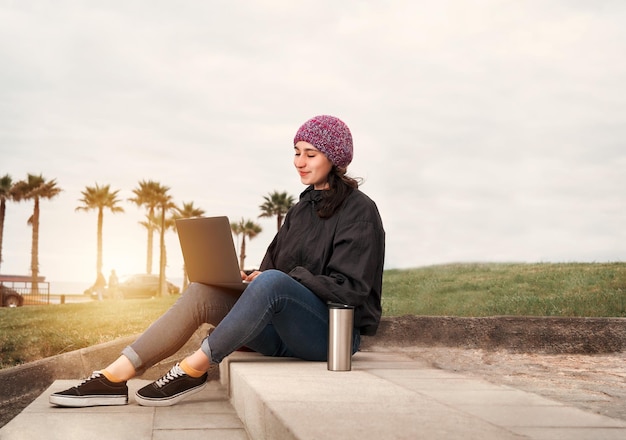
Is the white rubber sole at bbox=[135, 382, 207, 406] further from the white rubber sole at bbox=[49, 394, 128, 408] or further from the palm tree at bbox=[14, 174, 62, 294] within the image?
the palm tree at bbox=[14, 174, 62, 294]

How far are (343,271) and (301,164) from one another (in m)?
0.69

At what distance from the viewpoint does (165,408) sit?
350cm

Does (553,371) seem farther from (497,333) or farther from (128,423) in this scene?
(128,423)

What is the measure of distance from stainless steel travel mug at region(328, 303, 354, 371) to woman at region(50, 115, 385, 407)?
0.25 ft

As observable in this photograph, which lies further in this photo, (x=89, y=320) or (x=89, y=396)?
(x=89, y=320)

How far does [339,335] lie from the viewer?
132 inches

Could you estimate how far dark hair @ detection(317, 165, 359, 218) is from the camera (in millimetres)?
3658

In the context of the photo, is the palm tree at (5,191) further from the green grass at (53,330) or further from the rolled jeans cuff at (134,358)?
the rolled jeans cuff at (134,358)

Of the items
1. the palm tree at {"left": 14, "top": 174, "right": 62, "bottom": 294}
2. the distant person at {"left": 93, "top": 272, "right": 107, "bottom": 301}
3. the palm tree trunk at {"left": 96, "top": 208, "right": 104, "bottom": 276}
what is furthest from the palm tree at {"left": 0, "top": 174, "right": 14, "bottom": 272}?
the distant person at {"left": 93, "top": 272, "right": 107, "bottom": 301}

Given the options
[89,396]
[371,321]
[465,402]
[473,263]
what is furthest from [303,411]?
[473,263]

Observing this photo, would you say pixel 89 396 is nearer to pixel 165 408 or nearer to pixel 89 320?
pixel 165 408

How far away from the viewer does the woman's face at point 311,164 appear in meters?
3.73

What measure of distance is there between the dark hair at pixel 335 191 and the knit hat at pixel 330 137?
0.06 m

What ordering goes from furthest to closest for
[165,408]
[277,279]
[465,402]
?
[165,408] → [277,279] → [465,402]
